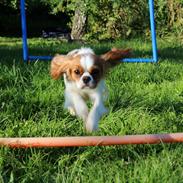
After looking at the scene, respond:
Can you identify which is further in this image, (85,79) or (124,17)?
(124,17)

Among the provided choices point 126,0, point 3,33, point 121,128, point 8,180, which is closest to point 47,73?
point 121,128

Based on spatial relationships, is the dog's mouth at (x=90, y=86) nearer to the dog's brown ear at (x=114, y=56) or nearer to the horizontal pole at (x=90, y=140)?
the dog's brown ear at (x=114, y=56)

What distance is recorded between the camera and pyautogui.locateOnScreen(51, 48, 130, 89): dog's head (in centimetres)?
427

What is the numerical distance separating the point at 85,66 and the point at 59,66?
18.8 inches

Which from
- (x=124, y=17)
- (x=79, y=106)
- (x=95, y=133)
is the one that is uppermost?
(x=124, y=17)

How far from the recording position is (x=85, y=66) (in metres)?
4.27

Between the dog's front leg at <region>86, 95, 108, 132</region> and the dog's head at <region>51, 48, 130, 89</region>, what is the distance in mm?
158

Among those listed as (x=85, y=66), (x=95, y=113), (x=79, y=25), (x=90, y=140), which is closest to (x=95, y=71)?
(x=85, y=66)

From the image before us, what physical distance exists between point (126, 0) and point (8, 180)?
10.5 m

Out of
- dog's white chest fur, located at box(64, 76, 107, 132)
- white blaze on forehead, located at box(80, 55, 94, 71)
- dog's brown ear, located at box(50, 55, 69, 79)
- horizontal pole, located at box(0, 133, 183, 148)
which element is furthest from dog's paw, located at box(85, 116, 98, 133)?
horizontal pole, located at box(0, 133, 183, 148)

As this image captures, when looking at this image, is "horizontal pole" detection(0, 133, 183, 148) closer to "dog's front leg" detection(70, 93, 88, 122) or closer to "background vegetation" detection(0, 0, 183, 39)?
"dog's front leg" detection(70, 93, 88, 122)

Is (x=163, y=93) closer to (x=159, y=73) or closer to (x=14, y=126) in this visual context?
(x=159, y=73)

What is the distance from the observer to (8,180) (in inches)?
128

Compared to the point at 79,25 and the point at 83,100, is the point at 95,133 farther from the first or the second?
the point at 79,25
